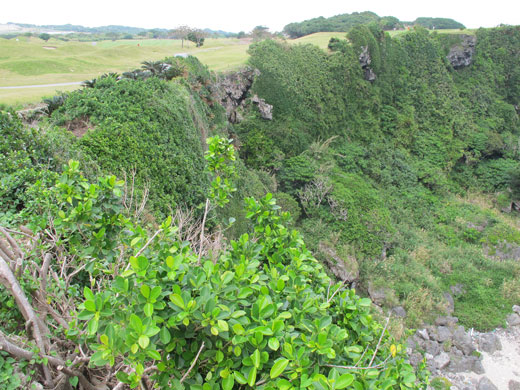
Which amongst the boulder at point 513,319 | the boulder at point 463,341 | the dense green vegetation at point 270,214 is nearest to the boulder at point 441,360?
the boulder at point 463,341

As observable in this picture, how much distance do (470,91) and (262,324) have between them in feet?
115

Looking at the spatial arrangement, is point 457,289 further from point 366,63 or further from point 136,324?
point 366,63

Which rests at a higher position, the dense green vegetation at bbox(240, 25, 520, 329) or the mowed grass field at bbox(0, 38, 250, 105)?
the mowed grass field at bbox(0, 38, 250, 105)

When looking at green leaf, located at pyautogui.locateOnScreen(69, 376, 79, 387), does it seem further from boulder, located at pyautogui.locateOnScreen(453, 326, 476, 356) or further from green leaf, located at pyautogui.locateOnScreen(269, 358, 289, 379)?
boulder, located at pyautogui.locateOnScreen(453, 326, 476, 356)

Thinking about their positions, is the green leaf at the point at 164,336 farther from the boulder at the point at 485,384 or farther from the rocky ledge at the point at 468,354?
the boulder at the point at 485,384

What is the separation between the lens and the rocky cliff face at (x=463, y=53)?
1206 inches

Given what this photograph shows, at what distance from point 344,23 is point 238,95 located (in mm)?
38085

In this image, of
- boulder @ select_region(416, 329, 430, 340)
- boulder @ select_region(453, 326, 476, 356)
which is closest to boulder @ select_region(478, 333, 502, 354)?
boulder @ select_region(453, 326, 476, 356)

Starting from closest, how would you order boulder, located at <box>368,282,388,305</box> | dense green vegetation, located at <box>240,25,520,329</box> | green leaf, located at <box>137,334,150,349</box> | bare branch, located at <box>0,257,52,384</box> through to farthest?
1. green leaf, located at <box>137,334,150,349</box>
2. bare branch, located at <box>0,257,52,384</box>
3. boulder, located at <box>368,282,388,305</box>
4. dense green vegetation, located at <box>240,25,520,329</box>

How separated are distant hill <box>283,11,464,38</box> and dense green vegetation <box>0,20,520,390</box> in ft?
61.7

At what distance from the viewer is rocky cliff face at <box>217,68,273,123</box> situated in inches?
687

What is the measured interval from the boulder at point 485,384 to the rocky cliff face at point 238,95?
15112 mm

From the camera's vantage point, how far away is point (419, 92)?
2739 cm

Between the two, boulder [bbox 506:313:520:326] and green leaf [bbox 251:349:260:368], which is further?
boulder [bbox 506:313:520:326]
